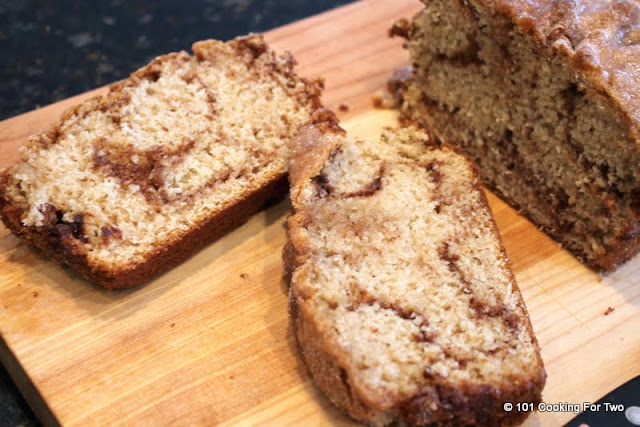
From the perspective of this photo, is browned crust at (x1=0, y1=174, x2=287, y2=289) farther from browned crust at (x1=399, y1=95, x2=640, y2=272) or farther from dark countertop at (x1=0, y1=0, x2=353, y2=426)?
dark countertop at (x1=0, y1=0, x2=353, y2=426)

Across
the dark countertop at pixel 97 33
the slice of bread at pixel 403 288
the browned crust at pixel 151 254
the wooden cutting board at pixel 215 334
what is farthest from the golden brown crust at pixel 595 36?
the dark countertop at pixel 97 33

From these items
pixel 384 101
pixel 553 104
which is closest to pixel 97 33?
pixel 384 101

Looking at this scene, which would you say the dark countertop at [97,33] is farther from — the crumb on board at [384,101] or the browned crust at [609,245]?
the browned crust at [609,245]

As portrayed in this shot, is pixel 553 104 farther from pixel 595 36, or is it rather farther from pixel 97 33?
pixel 97 33

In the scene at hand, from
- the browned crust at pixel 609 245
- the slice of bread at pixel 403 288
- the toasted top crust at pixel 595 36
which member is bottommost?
the browned crust at pixel 609 245

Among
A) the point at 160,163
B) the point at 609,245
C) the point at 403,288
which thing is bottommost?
the point at 609,245
